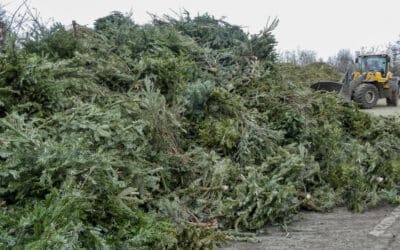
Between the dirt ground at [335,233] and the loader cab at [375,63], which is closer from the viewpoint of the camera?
the dirt ground at [335,233]

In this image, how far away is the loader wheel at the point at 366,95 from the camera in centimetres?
1378

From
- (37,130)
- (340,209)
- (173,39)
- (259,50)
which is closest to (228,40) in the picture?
(259,50)

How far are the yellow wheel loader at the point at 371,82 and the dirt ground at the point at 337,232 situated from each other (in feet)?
30.0

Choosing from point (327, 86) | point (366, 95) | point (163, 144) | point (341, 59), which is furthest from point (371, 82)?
point (341, 59)

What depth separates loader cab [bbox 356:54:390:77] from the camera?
601 inches

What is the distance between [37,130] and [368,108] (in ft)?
41.8

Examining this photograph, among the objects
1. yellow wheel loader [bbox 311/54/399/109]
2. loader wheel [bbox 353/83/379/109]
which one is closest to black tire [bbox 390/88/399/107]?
yellow wheel loader [bbox 311/54/399/109]

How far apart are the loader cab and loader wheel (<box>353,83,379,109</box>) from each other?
1.25m

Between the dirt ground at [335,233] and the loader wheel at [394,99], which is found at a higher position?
the loader wheel at [394,99]

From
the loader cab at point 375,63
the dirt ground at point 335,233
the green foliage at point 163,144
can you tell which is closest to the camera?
the green foliage at point 163,144

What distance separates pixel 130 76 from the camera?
221 inches

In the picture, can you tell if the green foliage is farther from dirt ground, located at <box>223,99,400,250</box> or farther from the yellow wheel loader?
the yellow wheel loader

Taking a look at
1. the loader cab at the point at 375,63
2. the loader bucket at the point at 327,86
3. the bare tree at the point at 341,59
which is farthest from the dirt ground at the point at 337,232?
the bare tree at the point at 341,59

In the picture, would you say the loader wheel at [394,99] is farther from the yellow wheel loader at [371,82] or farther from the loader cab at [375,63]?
the loader cab at [375,63]
